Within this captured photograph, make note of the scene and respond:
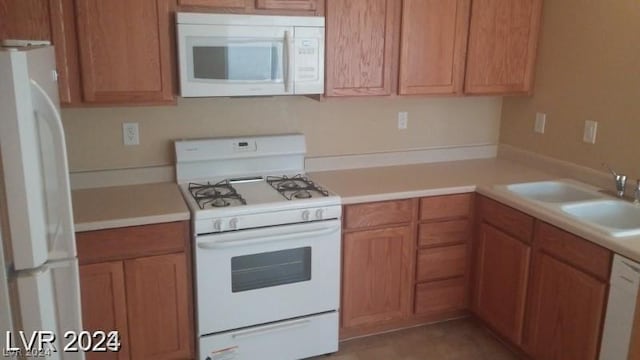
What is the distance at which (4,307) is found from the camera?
127 centimetres

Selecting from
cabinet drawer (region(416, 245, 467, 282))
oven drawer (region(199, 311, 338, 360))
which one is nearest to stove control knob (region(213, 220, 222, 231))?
oven drawer (region(199, 311, 338, 360))

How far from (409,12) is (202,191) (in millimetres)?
1458

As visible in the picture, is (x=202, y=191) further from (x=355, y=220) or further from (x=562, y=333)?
(x=562, y=333)

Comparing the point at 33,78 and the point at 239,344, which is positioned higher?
the point at 33,78

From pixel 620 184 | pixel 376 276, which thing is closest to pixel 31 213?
pixel 376 276

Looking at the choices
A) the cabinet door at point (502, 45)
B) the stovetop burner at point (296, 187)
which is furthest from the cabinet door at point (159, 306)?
the cabinet door at point (502, 45)

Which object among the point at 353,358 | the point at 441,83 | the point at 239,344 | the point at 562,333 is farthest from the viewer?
the point at 441,83

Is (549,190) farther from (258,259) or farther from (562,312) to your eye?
(258,259)

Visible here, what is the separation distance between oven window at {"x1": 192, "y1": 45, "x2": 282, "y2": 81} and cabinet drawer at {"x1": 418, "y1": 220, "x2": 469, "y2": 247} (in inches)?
45.4

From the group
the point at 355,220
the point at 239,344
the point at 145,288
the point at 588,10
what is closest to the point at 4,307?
the point at 145,288

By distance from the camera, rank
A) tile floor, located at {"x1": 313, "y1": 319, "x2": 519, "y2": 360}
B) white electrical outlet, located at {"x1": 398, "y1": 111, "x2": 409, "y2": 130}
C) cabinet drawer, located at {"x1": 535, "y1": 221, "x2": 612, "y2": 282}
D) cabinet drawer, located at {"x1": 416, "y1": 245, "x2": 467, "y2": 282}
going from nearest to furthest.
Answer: cabinet drawer, located at {"x1": 535, "y1": 221, "x2": 612, "y2": 282}, tile floor, located at {"x1": 313, "y1": 319, "x2": 519, "y2": 360}, cabinet drawer, located at {"x1": 416, "y1": 245, "x2": 467, "y2": 282}, white electrical outlet, located at {"x1": 398, "y1": 111, "x2": 409, "y2": 130}

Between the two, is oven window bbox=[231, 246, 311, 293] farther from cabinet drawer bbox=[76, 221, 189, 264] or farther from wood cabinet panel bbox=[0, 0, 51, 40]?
wood cabinet panel bbox=[0, 0, 51, 40]

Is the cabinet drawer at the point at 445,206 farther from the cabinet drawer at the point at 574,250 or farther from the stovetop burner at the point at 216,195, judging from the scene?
the stovetop burner at the point at 216,195

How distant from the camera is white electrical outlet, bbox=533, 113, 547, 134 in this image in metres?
3.29
